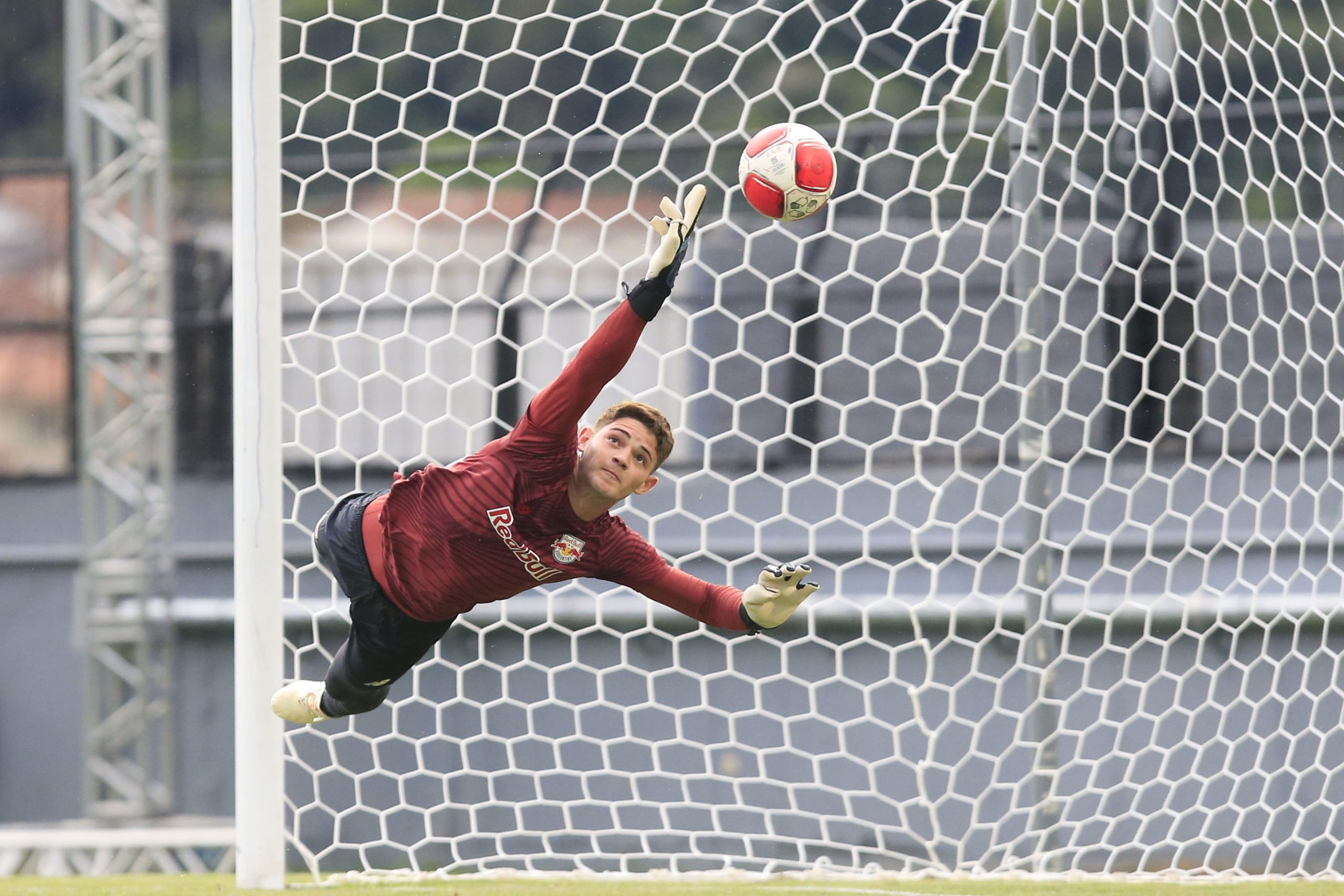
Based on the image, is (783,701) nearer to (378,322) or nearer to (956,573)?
(956,573)

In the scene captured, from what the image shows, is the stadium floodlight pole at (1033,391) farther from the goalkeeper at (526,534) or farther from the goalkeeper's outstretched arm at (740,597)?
the goalkeeper at (526,534)

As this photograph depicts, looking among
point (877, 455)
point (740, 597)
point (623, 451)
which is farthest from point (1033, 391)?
point (877, 455)

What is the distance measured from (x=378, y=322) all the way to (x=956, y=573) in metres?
3.73

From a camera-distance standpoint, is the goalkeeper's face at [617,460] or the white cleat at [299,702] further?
the white cleat at [299,702]

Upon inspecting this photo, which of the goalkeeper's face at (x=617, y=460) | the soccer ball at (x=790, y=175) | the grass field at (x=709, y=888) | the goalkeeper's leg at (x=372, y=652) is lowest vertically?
the grass field at (x=709, y=888)

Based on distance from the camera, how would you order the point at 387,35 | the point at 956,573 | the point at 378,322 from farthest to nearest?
the point at 387,35
the point at 378,322
the point at 956,573

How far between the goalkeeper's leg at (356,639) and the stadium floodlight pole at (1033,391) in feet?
7.30

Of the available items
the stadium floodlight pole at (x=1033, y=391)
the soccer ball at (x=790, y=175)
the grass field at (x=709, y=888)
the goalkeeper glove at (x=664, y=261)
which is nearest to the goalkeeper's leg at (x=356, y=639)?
the grass field at (x=709, y=888)

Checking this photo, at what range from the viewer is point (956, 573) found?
6805mm

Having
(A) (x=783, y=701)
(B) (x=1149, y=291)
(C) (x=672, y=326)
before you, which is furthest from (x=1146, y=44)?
(A) (x=783, y=701)

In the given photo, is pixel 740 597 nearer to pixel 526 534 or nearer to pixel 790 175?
pixel 526 534

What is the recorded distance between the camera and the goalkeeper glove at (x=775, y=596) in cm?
297

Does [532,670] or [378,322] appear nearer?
[532,670]

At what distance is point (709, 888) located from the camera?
Answer: 3926 mm
